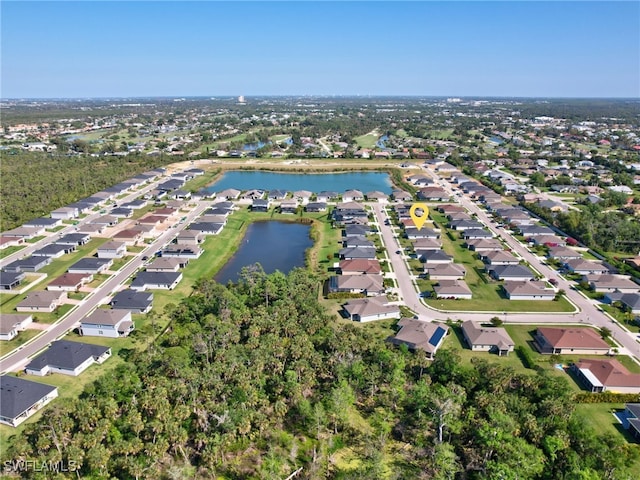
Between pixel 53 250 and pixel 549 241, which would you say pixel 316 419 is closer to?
pixel 53 250

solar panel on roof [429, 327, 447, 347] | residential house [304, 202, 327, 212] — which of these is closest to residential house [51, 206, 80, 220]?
residential house [304, 202, 327, 212]

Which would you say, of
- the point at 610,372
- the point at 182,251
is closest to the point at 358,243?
the point at 182,251

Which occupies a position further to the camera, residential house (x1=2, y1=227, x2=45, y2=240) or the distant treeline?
the distant treeline

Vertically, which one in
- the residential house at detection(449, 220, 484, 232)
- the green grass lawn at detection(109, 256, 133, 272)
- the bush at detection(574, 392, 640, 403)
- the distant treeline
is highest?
the distant treeline

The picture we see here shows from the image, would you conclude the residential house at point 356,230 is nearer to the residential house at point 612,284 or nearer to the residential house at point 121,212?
the residential house at point 612,284

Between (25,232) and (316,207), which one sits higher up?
(316,207)

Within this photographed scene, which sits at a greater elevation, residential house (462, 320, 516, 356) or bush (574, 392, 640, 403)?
residential house (462, 320, 516, 356)

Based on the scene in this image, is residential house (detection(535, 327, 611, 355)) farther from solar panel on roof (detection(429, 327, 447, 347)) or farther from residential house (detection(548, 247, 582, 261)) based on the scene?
residential house (detection(548, 247, 582, 261))
